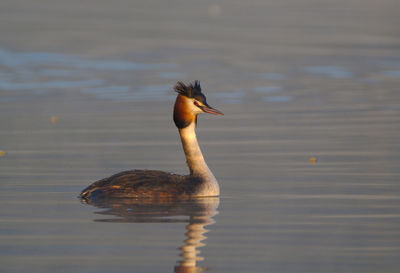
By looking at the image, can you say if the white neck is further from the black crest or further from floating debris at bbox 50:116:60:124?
floating debris at bbox 50:116:60:124

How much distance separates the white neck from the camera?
42.2 feet

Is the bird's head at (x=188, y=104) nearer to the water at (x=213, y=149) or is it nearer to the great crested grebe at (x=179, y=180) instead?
the great crested grebe at (x=179, y=180)

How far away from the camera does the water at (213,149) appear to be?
1010cm

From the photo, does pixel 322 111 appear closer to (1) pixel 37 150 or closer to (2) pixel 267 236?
(1) pixel 37 150

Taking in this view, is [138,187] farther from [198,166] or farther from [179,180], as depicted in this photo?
[198,166]

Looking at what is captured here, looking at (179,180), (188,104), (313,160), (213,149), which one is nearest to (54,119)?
(213,149)

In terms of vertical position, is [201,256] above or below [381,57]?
below

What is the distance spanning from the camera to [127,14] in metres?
49.3

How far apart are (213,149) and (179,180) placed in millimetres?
3770

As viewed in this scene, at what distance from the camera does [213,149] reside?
54.6ft

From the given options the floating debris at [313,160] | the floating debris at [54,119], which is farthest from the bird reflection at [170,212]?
the floating debris at [54,119]

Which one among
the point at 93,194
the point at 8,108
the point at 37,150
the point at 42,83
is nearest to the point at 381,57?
the point at 42,83

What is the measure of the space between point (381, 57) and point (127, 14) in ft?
61.0

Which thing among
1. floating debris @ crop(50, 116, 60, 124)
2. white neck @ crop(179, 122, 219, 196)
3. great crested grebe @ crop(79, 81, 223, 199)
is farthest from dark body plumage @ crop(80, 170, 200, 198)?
floating debris @ crop(50, 116, 60, 124)
